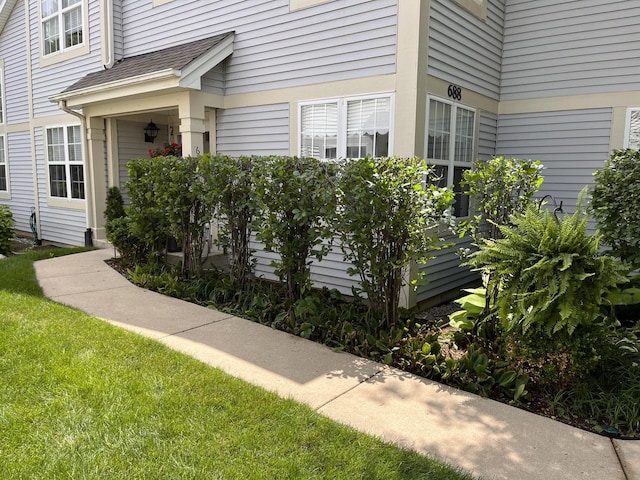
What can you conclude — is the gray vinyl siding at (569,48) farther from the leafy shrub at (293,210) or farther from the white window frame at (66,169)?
the white window frame at (66,169)

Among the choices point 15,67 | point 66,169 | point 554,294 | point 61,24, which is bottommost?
point 554,294

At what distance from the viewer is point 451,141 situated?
20.9ft

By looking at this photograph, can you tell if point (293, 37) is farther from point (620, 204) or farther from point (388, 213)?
point (620, 204)

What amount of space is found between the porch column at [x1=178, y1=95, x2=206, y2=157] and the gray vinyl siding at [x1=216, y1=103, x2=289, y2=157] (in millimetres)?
436

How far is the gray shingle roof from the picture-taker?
6.97 meters

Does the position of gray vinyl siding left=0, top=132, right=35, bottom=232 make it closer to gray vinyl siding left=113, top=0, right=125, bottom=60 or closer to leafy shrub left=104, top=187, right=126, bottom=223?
leafy shrub left=104, top=187, right=126, bottom=223

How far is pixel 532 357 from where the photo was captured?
3498mm

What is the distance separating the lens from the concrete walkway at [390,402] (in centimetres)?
271

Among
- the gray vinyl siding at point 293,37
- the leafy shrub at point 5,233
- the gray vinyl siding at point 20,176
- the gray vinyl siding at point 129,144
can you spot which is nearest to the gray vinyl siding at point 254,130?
the gray vinyl siding at point 293,37

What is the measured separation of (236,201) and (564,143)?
A: 4.88m

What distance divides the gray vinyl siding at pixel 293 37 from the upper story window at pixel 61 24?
303 cm

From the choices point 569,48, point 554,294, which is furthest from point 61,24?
point 554,294

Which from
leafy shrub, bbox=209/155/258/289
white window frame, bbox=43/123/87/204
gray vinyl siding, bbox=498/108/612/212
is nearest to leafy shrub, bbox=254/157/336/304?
leafy shrub, bbox=209/155/258/289

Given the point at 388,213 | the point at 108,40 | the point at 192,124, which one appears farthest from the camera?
the point at 108,40
